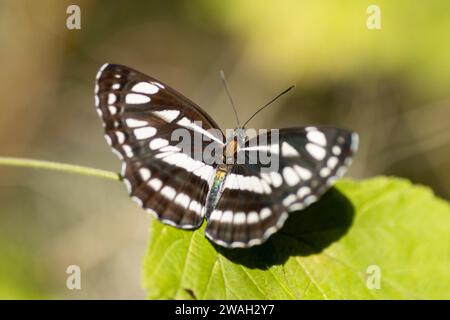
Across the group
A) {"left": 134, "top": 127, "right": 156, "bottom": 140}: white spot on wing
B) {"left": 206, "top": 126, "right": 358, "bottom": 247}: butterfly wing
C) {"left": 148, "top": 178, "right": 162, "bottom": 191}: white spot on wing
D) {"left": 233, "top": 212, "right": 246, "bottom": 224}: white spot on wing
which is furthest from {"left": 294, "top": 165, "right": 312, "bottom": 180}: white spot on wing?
{"left": 134, "top": 127, "right": 156, "bottom": 140}: white spot on wing

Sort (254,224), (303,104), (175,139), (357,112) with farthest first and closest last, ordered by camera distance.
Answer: (303,104) < (357,112) < (175,139) < (254,224)

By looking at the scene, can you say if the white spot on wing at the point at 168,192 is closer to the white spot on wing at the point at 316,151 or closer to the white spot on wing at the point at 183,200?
the white spot on wing at the point at 183,200

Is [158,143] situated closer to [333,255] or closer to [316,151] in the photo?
[316,151]

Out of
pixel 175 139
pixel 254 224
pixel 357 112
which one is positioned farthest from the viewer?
pixel 357 112

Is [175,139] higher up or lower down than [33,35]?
lower down

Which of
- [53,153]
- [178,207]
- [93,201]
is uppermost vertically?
[178,207]

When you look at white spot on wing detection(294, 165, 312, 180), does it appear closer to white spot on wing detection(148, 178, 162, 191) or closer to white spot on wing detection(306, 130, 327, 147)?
white spot on wing detection(306, 130, 327, 147)

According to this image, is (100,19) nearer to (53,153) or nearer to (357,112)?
(53,153)

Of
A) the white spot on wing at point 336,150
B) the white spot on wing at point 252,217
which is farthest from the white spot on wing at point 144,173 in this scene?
the white spot on wing at point 336,150

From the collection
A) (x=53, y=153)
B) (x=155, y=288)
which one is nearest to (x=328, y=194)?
(x=155, y=288)
